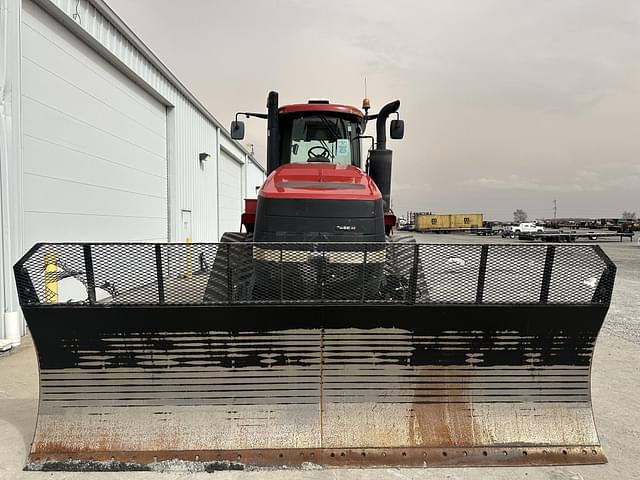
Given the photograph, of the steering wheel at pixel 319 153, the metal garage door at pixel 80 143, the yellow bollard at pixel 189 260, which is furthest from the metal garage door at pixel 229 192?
the yellow bollard at pixel 189 260

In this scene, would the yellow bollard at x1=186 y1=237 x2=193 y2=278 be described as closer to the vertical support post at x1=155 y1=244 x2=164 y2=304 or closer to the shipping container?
the vertical support post at x1=155 y1=244 x2=164 y2=304

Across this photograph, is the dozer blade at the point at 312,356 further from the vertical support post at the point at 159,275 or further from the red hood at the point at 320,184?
the red hood at the point at 320,184

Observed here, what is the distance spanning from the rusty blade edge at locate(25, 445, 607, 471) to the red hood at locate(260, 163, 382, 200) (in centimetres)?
208

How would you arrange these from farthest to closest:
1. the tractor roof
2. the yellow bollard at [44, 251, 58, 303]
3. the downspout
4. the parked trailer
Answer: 1. the parked trailer
2. the downspout
3. the tractor roof
4. the yellow bollard at [44, 251, 58, 303]

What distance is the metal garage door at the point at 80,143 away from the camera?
23.3 ft

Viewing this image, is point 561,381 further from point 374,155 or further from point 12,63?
point 12,63

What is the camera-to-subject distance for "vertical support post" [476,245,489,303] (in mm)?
2998

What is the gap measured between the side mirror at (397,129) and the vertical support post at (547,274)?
260 centimetres

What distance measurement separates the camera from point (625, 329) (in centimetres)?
764

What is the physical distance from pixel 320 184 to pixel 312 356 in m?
1.78

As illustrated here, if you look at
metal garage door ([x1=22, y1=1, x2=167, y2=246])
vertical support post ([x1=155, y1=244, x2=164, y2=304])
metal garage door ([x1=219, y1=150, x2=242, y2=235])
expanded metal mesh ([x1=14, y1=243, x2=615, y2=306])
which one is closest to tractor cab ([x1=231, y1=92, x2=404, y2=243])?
expanded metal mesh ([x1=14, y1=243, x2=615, y2=306])

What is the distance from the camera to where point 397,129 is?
5.23 metres

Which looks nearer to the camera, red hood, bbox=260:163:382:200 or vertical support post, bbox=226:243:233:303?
vertical support post, bbox=226:243:233:303

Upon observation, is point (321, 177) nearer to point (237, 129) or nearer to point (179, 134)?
point (237, 129)
